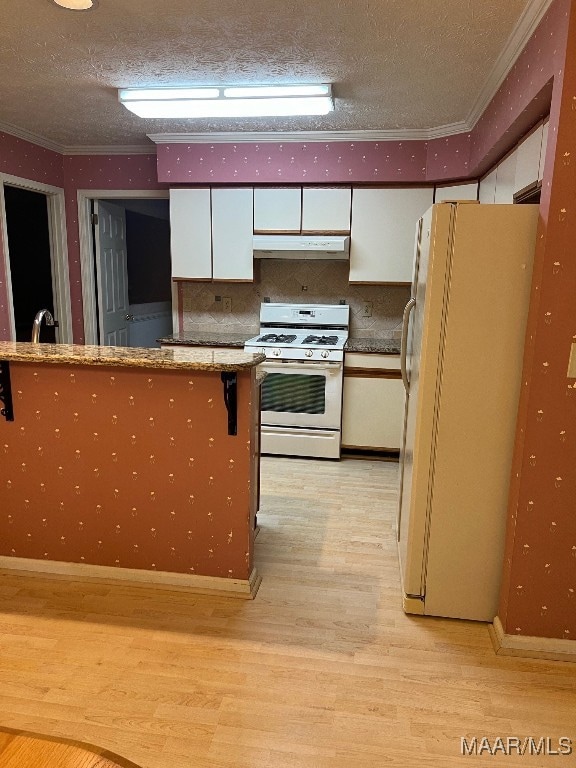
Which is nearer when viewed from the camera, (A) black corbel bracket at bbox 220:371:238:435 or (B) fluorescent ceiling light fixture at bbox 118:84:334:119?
(A) black corbel bracket at bbox 220:371:238:435

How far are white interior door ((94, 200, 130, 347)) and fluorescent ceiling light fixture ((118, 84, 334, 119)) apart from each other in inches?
72.6

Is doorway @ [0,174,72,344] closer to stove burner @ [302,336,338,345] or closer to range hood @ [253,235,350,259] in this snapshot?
range hood @ [253,235,350,259]

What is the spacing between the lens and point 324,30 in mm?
2238

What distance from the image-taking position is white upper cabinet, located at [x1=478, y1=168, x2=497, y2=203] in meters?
3.25

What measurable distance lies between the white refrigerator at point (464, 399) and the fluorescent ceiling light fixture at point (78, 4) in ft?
5.08

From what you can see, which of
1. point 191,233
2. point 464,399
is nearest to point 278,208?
point 191,233

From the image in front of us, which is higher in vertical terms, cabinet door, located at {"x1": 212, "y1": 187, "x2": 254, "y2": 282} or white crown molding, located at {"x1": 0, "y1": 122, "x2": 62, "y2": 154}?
white crown molding, located at {"x1": 0, "y1": 122, "x2": 62, "y2": 154}

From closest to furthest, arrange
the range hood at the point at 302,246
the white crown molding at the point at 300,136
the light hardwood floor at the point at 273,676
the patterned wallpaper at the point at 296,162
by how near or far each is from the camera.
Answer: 1. the light hardwood floor at the point at 273,676
2. the white crown molding at the point at 300,136
3. the patterned wallpaper at the point at 296,162
4. the range hood at the point at 302,246

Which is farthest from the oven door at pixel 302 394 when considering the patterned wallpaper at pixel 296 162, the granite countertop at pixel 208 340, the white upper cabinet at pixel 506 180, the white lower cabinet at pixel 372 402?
the white upper cabinet at pixel 506 180

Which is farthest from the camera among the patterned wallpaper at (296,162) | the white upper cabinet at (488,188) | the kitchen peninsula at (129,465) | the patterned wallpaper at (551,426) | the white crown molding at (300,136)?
the patterned wallpaper at (296,162)

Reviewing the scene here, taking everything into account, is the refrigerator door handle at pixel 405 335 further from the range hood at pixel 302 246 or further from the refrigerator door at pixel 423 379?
the range hood at pixel 302 246

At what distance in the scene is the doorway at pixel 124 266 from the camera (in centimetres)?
471

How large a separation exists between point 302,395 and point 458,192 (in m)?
1.89

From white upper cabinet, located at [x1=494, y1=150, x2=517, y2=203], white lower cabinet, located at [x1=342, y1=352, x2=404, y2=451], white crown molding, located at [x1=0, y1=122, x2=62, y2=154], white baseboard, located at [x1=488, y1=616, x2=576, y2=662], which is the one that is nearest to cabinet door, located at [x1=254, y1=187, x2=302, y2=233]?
white lower cabinet, located at [x1=342, y1=352, x2=404, y2=451]
